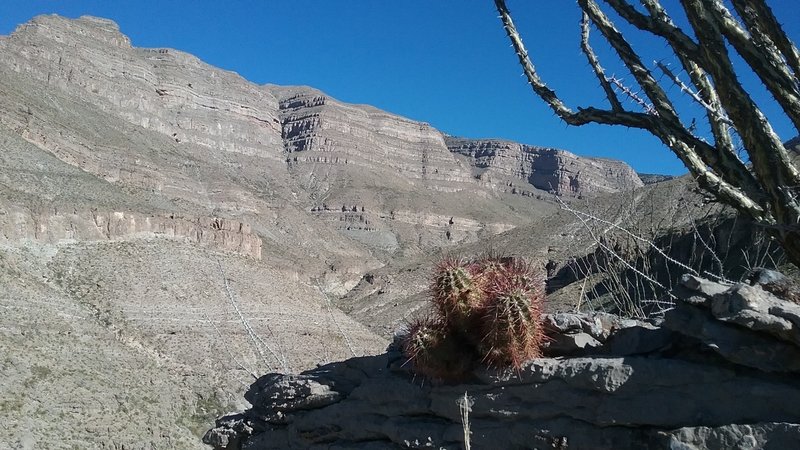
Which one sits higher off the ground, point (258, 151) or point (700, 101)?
point (258, 151)

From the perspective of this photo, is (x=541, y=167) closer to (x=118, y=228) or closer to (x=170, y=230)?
(x=170, y=230)

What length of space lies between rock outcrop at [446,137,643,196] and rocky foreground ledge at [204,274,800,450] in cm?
15423

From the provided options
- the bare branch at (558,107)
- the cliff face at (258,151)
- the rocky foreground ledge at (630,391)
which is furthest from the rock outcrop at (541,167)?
the rocky foreground ledge at (630,391)

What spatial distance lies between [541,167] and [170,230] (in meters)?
142

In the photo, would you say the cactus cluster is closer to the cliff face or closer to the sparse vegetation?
the sparse vegetation

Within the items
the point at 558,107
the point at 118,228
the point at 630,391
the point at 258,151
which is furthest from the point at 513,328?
the point at 258,151

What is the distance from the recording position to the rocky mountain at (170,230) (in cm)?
2338

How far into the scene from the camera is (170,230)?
4150 centimetres

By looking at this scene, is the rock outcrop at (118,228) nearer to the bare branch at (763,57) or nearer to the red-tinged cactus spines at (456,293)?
the red-tinged cactus spines at (456,293)

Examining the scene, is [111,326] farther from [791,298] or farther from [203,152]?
[203,152]

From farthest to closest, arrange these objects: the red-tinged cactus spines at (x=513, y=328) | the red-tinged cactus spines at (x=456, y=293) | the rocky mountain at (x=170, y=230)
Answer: the rocky mountain at (x=170, y=230), the red-tinged cactus spines at (x=456, y=293), the red-tinged cactus spines at (x=513, y=328)

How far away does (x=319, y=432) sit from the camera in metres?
6.53

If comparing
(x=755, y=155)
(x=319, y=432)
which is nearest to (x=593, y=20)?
(x=755, y=155)

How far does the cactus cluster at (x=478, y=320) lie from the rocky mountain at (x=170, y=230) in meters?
2.50
